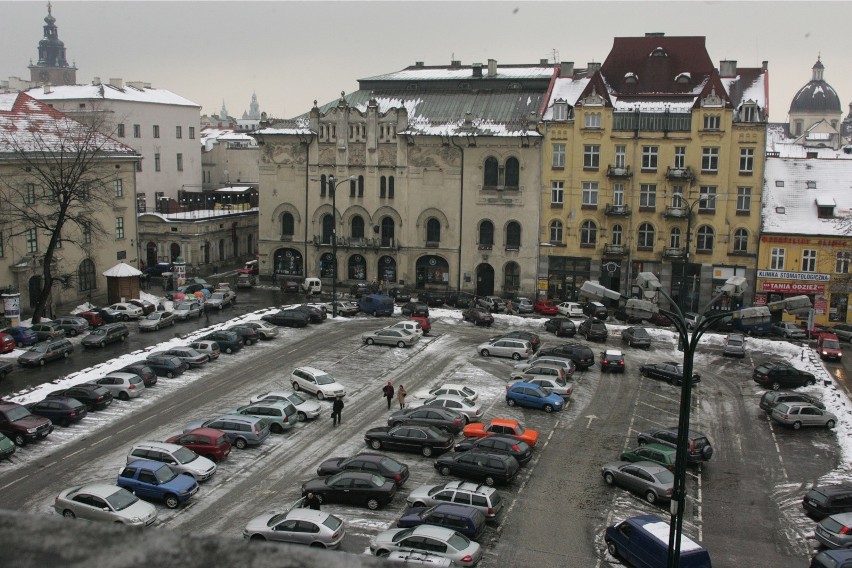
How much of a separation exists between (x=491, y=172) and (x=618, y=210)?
10544 mm

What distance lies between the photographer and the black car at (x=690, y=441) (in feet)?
101

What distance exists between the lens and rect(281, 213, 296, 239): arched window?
71.4 m

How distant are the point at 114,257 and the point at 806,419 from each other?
164 feet

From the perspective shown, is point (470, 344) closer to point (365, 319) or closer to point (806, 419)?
point (365, 319)

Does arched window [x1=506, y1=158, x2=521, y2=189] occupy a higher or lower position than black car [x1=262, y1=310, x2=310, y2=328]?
higher

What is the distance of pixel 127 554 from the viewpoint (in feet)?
10.4

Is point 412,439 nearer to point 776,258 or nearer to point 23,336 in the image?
point 23,336

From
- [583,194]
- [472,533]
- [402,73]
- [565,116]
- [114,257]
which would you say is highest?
[402,73]

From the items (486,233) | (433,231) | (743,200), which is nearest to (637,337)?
(743,200)

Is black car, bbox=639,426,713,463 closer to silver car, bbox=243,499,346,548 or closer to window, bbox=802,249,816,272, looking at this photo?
silver car, bbox=243,499,346,548

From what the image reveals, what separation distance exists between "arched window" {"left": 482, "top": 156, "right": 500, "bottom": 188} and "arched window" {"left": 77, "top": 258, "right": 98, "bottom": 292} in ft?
102

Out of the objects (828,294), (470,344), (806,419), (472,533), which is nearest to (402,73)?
(470,344)

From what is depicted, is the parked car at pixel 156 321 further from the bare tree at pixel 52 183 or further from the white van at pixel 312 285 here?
the white van at pixel 312 285

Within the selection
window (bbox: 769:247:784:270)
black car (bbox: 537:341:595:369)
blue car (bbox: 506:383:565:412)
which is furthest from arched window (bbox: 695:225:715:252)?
blue car (bbox: 506:383:565:412)
